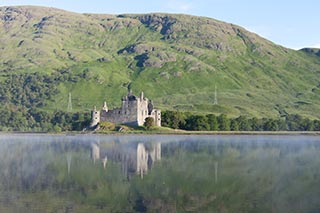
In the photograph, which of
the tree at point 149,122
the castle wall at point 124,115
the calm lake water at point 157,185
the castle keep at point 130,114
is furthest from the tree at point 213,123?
the calm lake water at point 157,185

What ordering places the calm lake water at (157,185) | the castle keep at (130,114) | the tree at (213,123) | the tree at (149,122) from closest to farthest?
the calm lake water at (157,185)
the tree at (149,122)
the castle keep at (130,114)
the tree at (213,123)

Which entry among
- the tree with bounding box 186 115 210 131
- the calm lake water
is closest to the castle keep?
the tree with bounding box 186 115 210 131

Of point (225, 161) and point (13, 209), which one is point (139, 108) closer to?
point (225, 161)

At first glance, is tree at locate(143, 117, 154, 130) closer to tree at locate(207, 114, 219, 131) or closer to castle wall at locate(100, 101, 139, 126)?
castle wall at locate(100, 101, 139, 126)

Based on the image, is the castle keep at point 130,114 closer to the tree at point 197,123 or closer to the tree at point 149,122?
the tree at point 149,122

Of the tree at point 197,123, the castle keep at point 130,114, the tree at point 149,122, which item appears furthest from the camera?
the castle keep at point 130,114

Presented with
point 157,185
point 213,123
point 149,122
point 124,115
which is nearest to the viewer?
point 157,185

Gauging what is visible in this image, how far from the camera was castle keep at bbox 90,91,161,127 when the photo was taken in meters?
193

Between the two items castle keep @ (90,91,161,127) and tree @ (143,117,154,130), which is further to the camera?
castle keep @ (90,91,161,127)

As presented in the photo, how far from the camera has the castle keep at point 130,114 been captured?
632 ft

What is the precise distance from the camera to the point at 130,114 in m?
194

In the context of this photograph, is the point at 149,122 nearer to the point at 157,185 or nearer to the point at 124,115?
the point at 124,115

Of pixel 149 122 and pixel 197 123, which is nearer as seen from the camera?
pixel 149 122

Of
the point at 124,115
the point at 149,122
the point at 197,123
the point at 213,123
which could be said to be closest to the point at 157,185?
the point at 149,122
